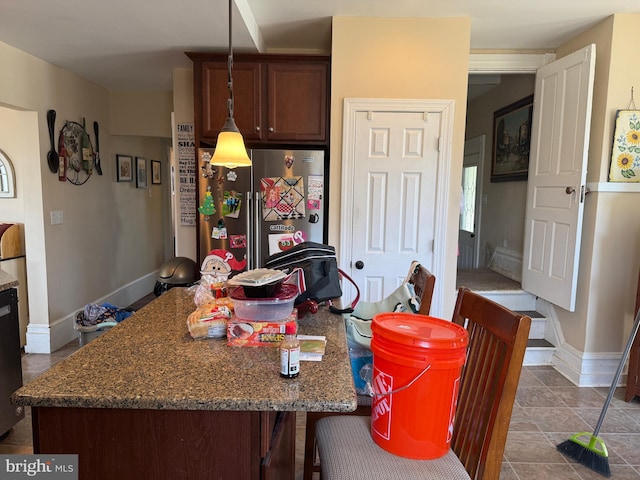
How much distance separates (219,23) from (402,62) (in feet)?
4.21

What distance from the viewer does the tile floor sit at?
2062 mm

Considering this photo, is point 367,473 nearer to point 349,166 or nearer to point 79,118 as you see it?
point 349,166

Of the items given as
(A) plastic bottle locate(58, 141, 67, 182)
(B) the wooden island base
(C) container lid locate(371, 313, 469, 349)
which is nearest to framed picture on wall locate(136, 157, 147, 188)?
(A) plastic bottle locate(58, 141, 67, 182)

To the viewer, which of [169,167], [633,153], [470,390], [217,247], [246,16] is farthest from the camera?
[169,167]

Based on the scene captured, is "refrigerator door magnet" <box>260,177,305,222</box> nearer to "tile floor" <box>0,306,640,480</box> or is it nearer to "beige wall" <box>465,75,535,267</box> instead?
"tile floor" <box>0,306,640,480</box>

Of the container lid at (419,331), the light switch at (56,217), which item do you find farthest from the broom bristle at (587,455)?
the light switch at (56,217)

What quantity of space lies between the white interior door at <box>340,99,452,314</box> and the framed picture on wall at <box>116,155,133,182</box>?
2.85 metres

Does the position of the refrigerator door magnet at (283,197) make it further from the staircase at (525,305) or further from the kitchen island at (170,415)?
the kitchen island at (170,415)

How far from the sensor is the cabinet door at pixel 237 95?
3033 mm

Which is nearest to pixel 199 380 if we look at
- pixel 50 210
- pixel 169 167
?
pixel 50 210

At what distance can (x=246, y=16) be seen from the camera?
258cm

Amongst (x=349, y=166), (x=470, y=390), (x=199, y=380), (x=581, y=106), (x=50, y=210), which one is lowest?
(x=470, y=390)

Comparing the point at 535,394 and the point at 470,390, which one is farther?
the point at 535,394

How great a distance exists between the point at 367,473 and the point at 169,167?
5.43 meters
